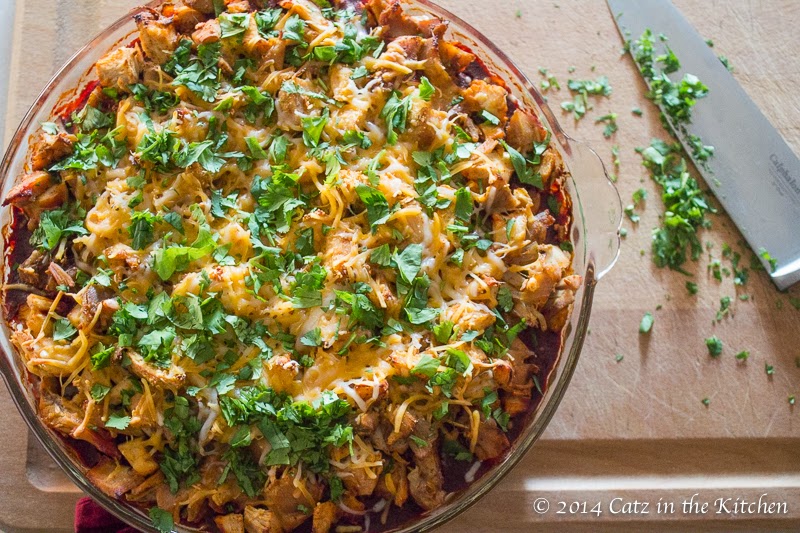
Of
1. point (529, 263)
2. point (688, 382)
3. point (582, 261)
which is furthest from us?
point (688, 382)

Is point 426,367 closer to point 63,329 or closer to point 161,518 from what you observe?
point 161,518

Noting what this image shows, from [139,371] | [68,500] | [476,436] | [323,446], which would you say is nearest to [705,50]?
[476,436]

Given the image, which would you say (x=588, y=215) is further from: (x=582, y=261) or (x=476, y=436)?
(x=476, y=436)

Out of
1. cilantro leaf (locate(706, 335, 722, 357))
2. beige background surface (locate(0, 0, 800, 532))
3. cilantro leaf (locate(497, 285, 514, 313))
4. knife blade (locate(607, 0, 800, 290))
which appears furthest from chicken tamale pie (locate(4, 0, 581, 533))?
knife blade (locate(607, 0, 800, 290))

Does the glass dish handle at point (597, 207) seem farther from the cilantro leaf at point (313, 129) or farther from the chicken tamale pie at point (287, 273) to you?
the cilantro leaf at point (313, 129)

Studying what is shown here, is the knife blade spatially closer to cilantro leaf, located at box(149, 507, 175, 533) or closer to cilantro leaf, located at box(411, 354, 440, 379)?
cilantro leaf, located at box(411, 354, 440, 379)
